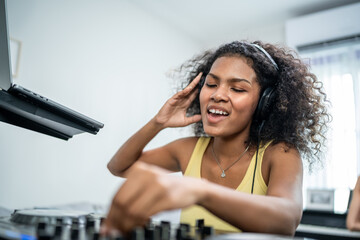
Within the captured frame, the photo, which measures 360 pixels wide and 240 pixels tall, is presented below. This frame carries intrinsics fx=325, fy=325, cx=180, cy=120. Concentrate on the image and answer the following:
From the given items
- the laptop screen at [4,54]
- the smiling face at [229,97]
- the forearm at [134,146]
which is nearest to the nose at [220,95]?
the smiling face at [229,97]

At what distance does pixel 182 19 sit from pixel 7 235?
3418 mm

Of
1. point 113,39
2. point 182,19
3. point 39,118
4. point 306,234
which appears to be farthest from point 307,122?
point 182,19

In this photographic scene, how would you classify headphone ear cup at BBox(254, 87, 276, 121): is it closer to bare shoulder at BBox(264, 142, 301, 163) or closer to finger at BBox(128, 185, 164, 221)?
bare shoulder at BBox(264, 142, 301, 163)

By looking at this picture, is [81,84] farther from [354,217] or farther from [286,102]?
[354,217]

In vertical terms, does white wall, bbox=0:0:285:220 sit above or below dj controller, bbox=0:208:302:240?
above

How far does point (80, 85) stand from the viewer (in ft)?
8.16

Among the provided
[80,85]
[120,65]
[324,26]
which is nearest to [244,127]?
[80,85]

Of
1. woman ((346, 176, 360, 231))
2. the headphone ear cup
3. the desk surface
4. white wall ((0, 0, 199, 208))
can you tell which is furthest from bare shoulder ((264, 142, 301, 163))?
white wall ((0, 0, 199, 208))

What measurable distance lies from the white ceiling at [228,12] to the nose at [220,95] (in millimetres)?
2327

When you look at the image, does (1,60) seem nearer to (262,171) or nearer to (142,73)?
(262,171)

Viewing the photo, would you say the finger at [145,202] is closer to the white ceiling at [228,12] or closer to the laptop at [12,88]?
the laptop at [12,88]

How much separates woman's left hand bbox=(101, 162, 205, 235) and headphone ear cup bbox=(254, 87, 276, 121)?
2.41 feet

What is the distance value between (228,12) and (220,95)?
8.36 feet

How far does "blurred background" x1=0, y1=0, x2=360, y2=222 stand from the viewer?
211cm
